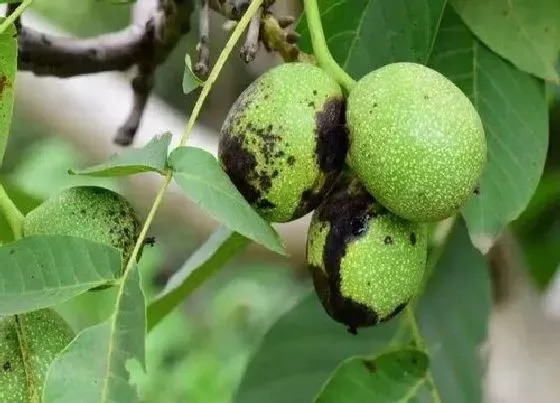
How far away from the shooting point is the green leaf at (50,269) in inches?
26.1

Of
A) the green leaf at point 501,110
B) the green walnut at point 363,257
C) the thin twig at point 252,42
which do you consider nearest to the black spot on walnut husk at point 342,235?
the green walnut at point 363,257

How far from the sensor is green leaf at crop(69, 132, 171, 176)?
2.23ft

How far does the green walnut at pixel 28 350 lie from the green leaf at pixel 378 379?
246 millimetres

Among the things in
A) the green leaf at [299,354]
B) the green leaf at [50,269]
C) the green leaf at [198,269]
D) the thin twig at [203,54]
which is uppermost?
the thin twig at [203,54]

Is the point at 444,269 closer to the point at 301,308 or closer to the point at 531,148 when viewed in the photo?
the point at 301,308

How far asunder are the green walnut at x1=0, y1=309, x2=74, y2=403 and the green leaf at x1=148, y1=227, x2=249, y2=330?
9.8 inches

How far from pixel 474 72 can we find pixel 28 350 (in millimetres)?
518

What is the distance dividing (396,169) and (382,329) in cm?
51

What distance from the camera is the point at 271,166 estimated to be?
0.70 metres

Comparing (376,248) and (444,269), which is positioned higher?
(376,248)

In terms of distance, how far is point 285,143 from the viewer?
0.70m

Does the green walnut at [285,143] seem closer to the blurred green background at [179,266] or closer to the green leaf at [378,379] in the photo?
the green leaf at [378,379]

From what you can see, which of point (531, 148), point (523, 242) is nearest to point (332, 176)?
point (531, 148)

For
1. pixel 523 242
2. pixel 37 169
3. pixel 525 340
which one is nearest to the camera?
pixel 523 242
